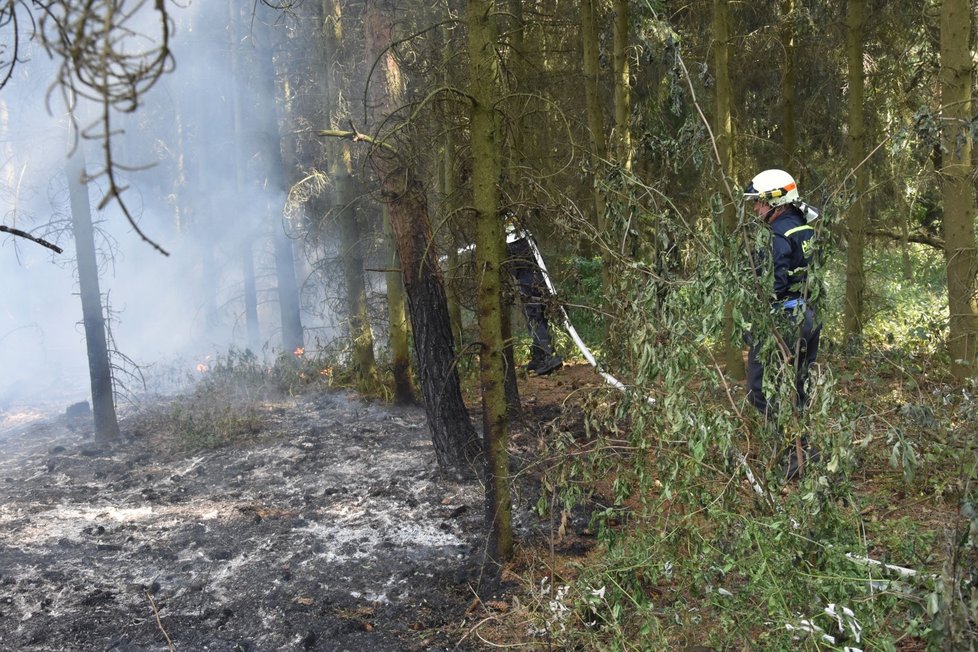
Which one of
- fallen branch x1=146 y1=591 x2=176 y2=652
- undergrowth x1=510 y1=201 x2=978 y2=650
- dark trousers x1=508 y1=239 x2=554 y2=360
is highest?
dark trousers x1=508 y1=239 x2=554 y2=360

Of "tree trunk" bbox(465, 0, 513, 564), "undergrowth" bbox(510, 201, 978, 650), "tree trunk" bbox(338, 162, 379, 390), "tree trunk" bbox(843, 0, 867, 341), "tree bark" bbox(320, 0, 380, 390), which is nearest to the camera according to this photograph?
"undergrowth" bbox(510, 201, 978, 650)

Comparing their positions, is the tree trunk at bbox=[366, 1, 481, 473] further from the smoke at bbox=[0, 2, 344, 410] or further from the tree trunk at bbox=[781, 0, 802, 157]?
the smoke at bbox=[0, 2, 344, 410]

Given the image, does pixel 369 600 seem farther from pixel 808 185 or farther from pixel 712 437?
pixel 808 185

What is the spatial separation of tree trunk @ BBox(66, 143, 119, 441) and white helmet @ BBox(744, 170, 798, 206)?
842cm

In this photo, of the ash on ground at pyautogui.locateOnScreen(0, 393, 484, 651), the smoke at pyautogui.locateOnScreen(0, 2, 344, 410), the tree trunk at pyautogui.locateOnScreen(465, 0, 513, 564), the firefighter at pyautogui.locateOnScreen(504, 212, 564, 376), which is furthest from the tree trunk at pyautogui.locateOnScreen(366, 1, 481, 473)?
the smoke at pyautogui.locateOnScreen(0, 2, 344, 410)

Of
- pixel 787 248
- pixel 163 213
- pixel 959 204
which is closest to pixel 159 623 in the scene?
pixel 787 248

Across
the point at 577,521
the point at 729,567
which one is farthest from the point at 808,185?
the point at 729,567

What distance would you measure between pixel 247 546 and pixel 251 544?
0.04 m

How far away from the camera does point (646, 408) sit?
4258 mm

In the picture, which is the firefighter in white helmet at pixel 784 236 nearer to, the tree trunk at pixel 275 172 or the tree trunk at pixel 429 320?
the tree trunk at pixel 429 320

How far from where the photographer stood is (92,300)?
10.5 metres

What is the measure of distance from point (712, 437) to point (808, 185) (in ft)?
30.3

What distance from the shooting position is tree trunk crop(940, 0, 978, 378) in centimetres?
654

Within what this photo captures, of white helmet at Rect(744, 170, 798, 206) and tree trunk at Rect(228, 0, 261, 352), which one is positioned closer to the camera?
white helmet at Rect(744, 170, 798, 206)
